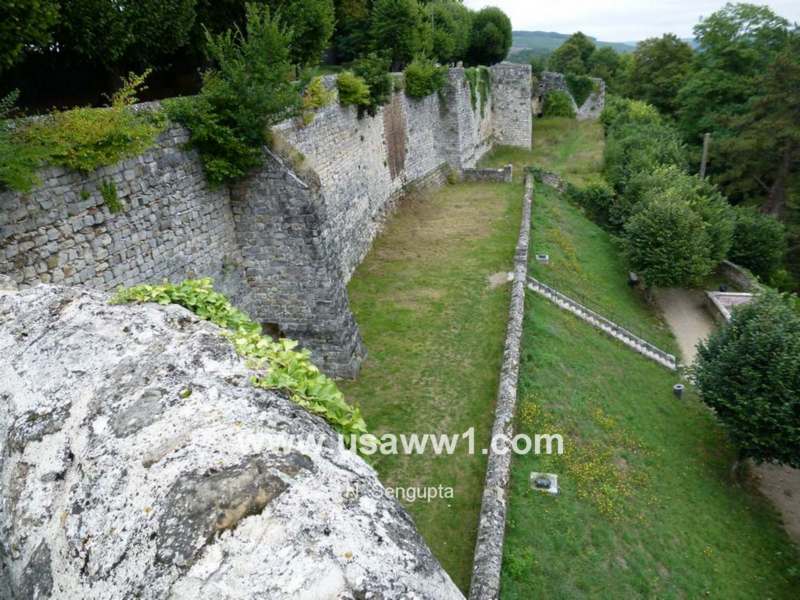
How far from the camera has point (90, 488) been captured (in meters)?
2.73

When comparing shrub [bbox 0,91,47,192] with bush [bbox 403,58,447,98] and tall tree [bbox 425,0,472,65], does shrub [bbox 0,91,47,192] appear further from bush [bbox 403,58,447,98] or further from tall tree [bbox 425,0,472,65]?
tall tree [bbox 425,0,472,65]

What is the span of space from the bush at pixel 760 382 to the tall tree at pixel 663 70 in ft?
118

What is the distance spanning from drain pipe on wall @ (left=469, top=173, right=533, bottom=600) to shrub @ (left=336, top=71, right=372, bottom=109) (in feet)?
26.1

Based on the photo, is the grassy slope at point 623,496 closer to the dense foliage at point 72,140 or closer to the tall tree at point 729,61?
the dense foliage at point 72,140

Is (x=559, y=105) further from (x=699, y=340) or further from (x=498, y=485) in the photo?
(x=498, y=485)

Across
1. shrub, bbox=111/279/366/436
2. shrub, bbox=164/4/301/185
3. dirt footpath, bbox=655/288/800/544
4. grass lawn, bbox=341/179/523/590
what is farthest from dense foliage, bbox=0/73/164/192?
dirt footpath, bbox=655/288/800/544

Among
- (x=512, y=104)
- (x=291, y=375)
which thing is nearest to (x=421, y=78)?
(x=512, y=104)

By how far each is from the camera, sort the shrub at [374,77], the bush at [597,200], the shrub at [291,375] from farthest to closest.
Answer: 1. the bush at [597,200]
2. the shrub at [374,77]
3. the shrub at [291,375]

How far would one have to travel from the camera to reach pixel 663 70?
44.8 metres

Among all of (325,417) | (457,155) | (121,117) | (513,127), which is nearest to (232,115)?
(121,117)

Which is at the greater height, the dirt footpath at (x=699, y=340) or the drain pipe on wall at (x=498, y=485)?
the drain pipe on wall at (x=498, y=485)

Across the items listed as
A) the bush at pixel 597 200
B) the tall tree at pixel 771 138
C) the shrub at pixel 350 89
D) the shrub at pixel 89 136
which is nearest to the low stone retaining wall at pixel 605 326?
the shrub at pixel 350 89

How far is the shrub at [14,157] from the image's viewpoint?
5789 millimetres

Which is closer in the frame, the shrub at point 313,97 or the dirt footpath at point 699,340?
the dirt footpath at point 699,340
